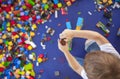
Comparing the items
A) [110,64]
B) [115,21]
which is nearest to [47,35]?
[115,21]

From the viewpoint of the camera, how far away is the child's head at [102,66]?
2.88 feet

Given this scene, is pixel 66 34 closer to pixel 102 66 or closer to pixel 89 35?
pixel 89 35

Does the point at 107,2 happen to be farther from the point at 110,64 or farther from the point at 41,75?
the point at 110,64

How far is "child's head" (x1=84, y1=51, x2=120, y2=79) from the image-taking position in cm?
88

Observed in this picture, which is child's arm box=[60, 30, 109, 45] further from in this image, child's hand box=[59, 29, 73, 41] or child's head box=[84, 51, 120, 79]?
child's head box=[84, 51, 120, 79]

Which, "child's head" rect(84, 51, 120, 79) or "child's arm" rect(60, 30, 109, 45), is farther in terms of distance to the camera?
"child's arm" rect(60, 30, 109, 45)

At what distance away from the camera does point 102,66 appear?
89cm

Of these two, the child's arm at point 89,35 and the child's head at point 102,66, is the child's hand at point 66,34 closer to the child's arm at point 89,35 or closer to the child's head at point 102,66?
the child's arm at point 89,35

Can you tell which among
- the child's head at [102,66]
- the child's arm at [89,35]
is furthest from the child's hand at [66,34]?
the child's head at [102,66]

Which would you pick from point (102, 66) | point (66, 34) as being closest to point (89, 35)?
point (66, 34)

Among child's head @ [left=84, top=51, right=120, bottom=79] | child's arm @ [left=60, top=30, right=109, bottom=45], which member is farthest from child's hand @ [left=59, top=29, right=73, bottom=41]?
child's head @ [left=84, top=51, right=120, bottom=79]

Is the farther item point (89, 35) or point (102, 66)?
point (89, 35)

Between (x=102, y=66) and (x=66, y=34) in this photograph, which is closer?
(x=102, y=66)

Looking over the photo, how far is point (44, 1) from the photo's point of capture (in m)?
1.84
